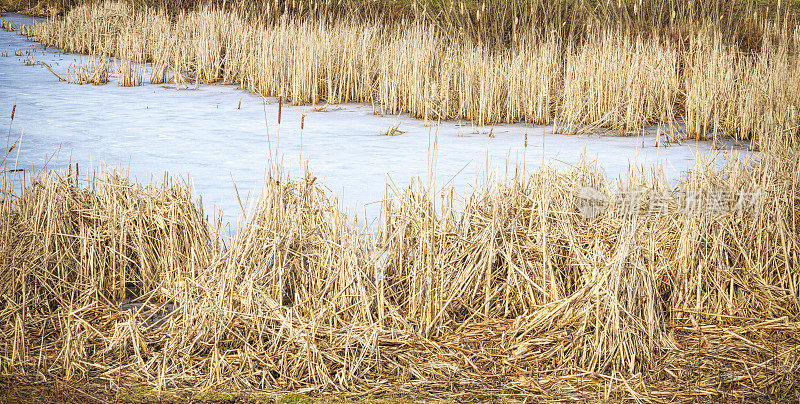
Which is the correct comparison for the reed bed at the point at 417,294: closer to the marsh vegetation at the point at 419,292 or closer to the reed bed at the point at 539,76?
the marsh vegetation at the point at 419,292

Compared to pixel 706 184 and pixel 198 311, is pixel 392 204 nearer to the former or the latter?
pixel 198 311

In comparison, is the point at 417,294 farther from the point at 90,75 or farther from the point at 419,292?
the point at 90,75

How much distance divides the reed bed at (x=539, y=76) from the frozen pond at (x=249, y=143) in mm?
260

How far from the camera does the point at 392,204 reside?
3.24m

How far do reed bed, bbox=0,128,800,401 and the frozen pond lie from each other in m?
0.93

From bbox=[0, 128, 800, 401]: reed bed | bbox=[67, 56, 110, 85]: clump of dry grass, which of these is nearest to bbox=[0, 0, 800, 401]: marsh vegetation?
bbox=[0, 128, 800, 401]: reed bed

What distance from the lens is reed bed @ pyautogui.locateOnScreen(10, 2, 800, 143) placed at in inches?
249

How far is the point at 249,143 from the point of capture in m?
5.93

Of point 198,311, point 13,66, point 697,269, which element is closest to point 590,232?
point 697,269

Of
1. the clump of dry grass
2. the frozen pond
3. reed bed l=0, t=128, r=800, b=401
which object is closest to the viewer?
reed bed l=0, t=128, r=800, b=401

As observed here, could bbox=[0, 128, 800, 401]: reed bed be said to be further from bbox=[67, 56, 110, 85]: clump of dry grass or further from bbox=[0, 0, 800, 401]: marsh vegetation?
bbox=[67, 56, 110, 85]: clump of dry grass

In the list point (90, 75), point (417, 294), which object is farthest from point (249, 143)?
point (90, 75)

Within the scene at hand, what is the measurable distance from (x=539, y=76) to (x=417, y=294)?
175 inches

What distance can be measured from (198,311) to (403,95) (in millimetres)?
4793
